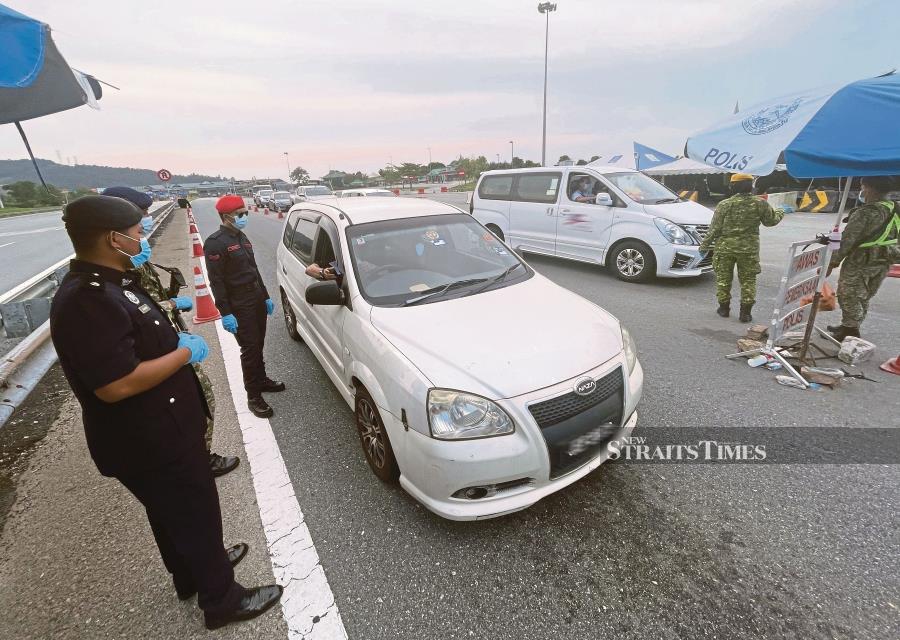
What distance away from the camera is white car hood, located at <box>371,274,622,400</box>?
2.13m

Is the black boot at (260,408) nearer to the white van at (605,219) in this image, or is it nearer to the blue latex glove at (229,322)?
the blue latex glove at (229,322)

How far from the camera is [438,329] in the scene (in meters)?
2.46

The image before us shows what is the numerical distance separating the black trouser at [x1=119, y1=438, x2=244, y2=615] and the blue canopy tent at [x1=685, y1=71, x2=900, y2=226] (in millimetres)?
4523

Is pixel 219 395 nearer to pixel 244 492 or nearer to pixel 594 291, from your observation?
pixel 244 492

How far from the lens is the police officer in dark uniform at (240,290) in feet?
10.8

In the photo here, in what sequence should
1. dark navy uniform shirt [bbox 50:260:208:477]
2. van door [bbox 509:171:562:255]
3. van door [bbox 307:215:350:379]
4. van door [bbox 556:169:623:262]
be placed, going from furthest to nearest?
1. van door [bbox 509:171:562:255]
2. van door [bbox 556:169:623:262]
3. van door [bbox 307:215:350:379]
4. dark navy uniform shirt [bbox 50:260:208:477]

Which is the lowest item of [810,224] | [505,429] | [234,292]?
[810,224]

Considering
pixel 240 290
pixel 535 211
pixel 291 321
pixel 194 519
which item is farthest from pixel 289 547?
pixel 535 211

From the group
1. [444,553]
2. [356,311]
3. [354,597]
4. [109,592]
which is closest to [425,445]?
[444,553]

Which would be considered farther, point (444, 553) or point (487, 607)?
point (444, 553)

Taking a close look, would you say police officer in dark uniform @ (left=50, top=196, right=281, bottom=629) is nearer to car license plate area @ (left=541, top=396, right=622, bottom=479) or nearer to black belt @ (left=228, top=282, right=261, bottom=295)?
Result: car license plate area @ (left=541, top=396, right=622, bottom=479)

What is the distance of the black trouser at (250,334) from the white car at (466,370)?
599 millimetres

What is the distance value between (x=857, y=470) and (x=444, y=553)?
2.66 m

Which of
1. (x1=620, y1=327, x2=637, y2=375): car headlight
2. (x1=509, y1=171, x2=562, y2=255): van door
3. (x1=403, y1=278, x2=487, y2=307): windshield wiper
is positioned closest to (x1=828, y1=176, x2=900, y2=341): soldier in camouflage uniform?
(x1=620, y1=327, x2=637, y2=375): car headlight
